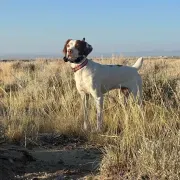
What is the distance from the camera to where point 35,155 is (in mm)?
6777

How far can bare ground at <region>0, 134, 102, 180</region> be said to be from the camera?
5457 millimetres

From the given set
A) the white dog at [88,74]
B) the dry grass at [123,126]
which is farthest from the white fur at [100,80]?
the dry grass at [123,126]

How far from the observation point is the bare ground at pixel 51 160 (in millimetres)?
5457

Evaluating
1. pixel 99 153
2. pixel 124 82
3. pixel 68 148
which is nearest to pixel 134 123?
pixel 99 153

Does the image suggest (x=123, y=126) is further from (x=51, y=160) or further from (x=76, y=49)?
(x=76, y=49)

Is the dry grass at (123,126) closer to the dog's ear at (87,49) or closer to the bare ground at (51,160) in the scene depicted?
the bare ground at (51,160)

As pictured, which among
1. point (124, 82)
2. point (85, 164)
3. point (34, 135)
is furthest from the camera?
point (124, 82)

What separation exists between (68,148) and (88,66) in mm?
1938

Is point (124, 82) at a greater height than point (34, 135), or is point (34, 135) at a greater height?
point (124, 82)

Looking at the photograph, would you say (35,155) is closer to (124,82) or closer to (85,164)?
(85,164)

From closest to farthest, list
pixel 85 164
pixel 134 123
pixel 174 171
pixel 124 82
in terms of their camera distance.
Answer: pixel 174 171 < pixel 85 164 < pixel 134 123 < pixel 124 82

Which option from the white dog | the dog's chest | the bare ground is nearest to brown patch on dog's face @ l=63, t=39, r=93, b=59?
the white dog

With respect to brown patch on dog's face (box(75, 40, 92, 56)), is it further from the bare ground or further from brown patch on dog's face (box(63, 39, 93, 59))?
the bare ground

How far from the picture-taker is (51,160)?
21.4 feet
